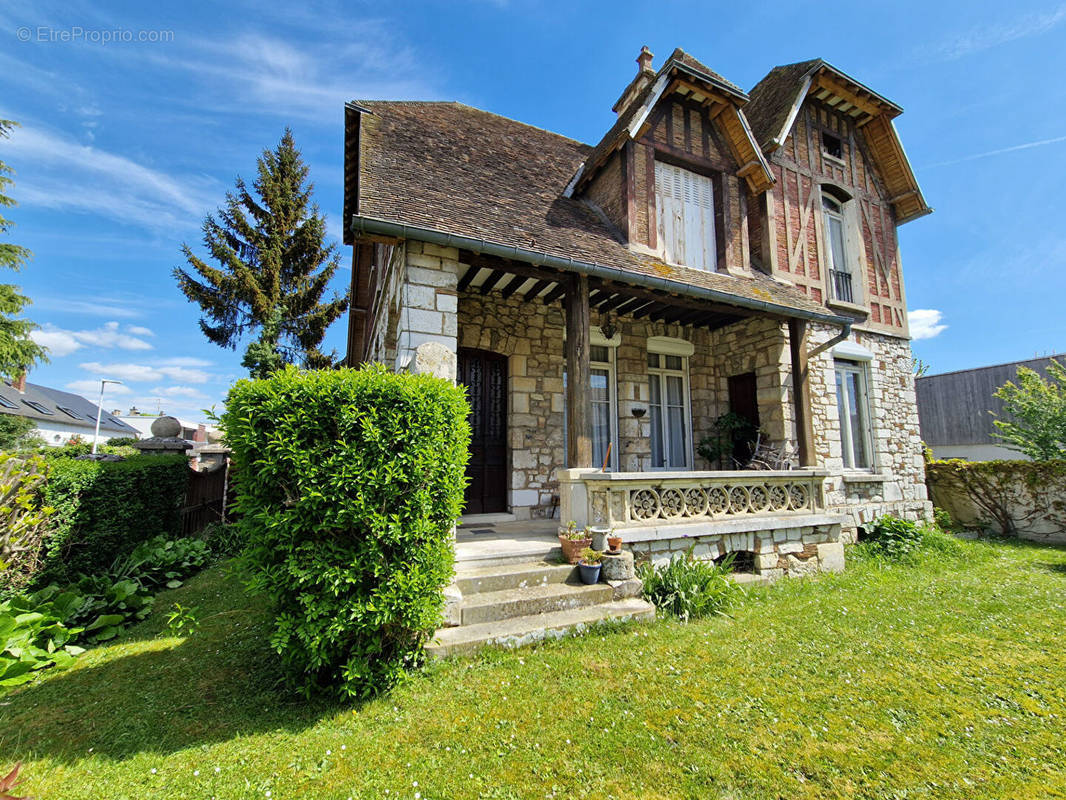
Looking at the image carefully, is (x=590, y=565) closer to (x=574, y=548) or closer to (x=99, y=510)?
(x=574, y=548)

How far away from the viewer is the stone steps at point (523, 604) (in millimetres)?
3299

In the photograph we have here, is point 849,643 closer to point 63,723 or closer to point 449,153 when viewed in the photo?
point 63,723

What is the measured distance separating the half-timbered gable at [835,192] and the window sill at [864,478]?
2.87 m

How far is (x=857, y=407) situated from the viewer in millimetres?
8344

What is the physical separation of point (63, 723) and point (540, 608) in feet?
9.64

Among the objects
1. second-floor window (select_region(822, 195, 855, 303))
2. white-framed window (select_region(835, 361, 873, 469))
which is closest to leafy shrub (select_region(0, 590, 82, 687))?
white-framed window (select_region(835, 361, 873, 469))

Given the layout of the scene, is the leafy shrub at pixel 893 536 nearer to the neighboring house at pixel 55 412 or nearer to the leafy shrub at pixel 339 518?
the leafy shrub at pixel 339 518

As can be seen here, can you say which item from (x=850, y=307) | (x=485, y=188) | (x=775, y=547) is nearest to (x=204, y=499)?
(x=485, y=188)

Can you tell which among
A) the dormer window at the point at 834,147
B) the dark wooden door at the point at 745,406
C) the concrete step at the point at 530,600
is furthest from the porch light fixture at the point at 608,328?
the dormer window at the point at 834,147

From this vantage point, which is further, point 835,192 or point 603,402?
point 835,192

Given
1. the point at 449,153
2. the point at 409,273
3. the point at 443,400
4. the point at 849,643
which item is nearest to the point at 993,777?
the point at 849,643

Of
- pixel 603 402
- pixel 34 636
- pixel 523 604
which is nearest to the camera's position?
pixel 34 636

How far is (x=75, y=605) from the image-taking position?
3.68 meters

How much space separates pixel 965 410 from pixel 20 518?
27.4m
